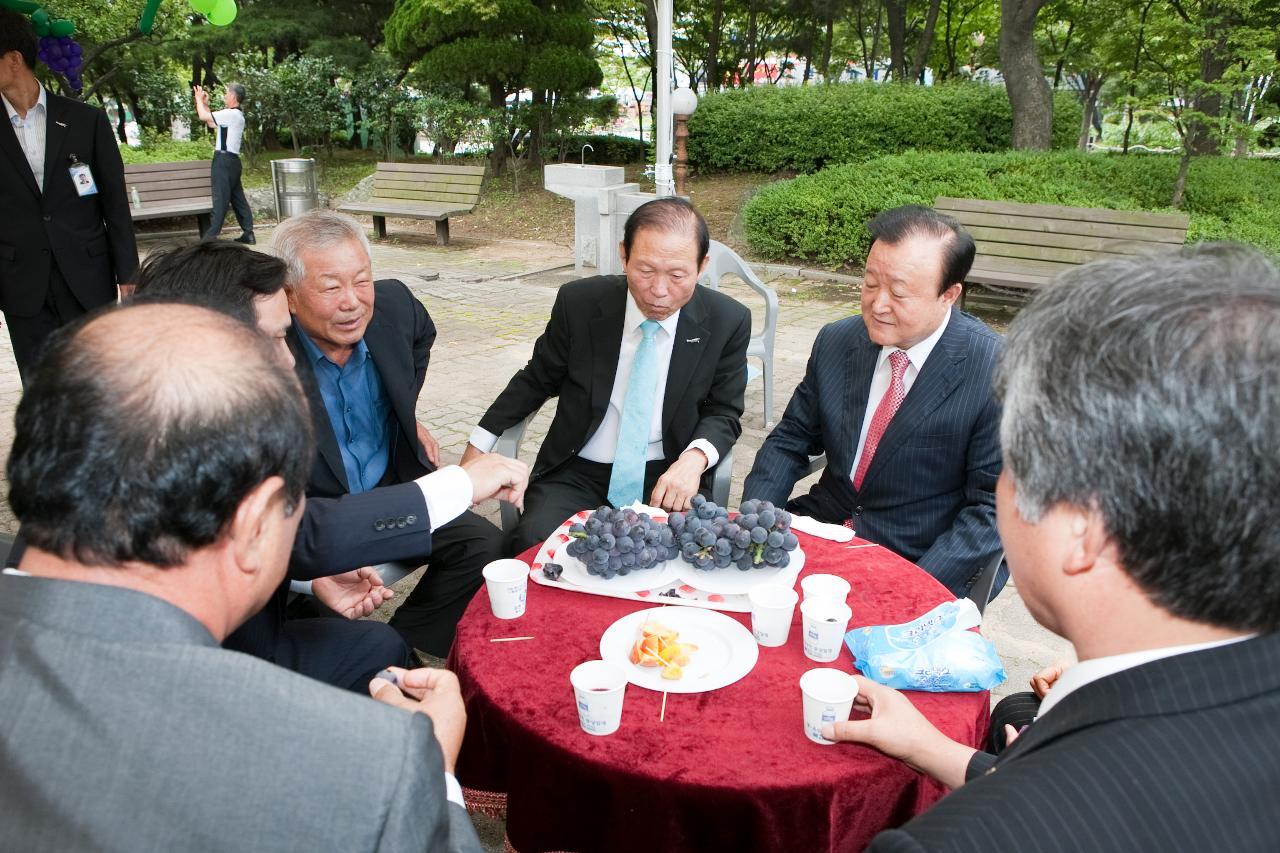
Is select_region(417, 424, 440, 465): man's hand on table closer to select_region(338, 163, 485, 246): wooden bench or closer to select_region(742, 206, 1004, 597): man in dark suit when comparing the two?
select_region(742, 206, 1004, 597): man in dark suit

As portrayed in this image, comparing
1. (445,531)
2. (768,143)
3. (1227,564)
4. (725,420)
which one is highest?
(768,143)

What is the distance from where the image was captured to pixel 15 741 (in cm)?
99

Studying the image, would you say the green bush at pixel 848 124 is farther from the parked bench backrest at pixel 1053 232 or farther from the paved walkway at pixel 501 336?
the parked bench backrest at pixel 1053 232

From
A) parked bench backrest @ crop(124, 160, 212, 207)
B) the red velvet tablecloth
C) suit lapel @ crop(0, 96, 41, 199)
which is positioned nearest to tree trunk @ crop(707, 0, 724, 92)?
parked bench backrest @ crop(124, 160, 212, 207)

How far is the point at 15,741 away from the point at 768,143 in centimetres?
1405

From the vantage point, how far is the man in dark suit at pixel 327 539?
232 centimetres

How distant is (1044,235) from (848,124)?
6236 millimetres

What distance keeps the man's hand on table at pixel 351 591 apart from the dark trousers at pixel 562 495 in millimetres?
624

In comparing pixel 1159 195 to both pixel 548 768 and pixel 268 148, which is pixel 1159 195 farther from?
pixel 268 148

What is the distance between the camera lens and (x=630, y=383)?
330 cm

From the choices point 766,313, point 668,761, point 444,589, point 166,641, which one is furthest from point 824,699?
point 766,313

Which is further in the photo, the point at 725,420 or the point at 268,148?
the point at 268,148

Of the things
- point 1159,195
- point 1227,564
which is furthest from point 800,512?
point 1159,195

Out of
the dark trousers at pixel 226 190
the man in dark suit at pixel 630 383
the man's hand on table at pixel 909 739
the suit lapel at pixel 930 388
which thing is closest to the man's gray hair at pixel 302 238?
the man in dark suit at pixel 630 383
